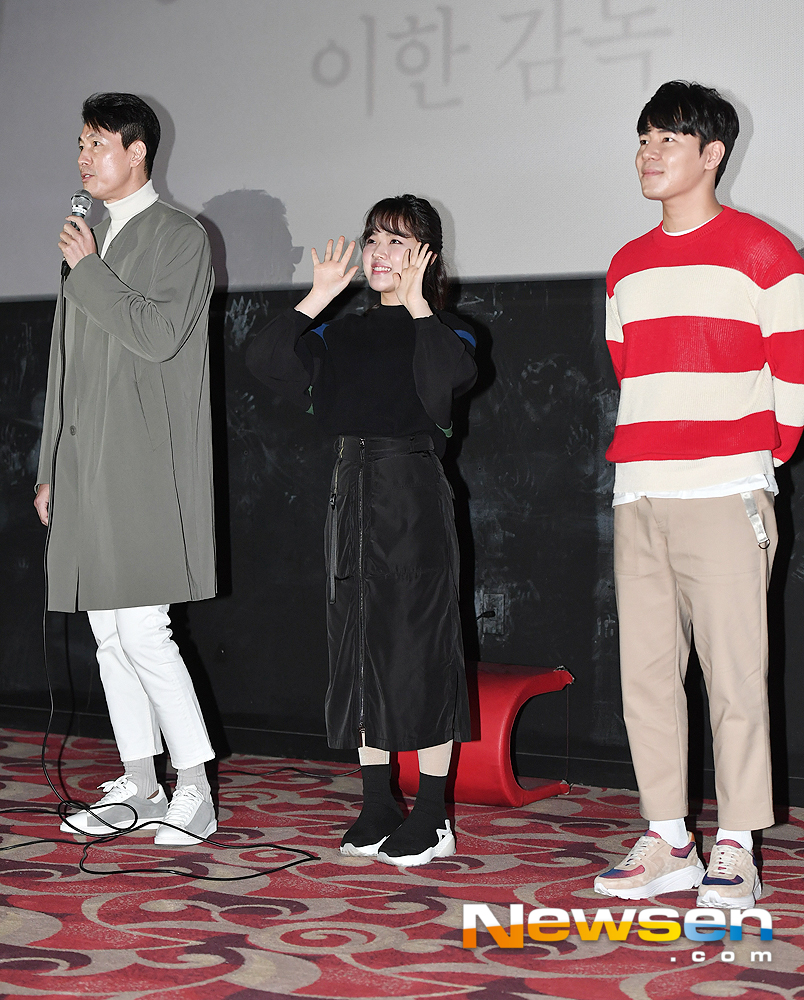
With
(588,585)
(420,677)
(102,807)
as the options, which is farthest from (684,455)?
(102,807)

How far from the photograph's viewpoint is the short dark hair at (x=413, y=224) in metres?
2.45

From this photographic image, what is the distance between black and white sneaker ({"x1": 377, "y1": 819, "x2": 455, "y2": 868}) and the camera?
2357 mm

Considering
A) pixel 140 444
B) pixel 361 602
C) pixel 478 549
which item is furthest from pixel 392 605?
pixel 478 549

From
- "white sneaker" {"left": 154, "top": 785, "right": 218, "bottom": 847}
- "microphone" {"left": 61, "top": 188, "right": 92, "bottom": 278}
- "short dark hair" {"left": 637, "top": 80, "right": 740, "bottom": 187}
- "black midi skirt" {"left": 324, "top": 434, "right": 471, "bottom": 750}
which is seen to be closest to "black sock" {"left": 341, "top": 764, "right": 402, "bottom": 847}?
"black midi skirt" {"left": 324, "top": 434, "right": 471, "bottom": 750}

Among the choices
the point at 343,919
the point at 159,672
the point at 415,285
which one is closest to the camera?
the point at 343,919

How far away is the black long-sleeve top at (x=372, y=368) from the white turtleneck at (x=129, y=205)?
19.6 inches

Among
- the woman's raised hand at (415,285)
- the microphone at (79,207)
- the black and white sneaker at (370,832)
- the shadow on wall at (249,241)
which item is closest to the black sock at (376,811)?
the black and white sneaker at (370,832)

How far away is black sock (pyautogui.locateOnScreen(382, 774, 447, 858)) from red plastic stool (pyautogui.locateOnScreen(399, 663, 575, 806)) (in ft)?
1.18

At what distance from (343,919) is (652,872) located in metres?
0.59

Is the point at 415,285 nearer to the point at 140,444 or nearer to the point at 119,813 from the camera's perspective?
the point at 140,444

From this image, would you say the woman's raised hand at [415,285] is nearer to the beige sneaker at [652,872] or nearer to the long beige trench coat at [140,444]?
the long beige trench coat at [140,444]

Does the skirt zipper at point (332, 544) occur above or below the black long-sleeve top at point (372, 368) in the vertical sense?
below

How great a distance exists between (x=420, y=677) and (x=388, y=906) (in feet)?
1.55

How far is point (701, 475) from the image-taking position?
2.14 meters
